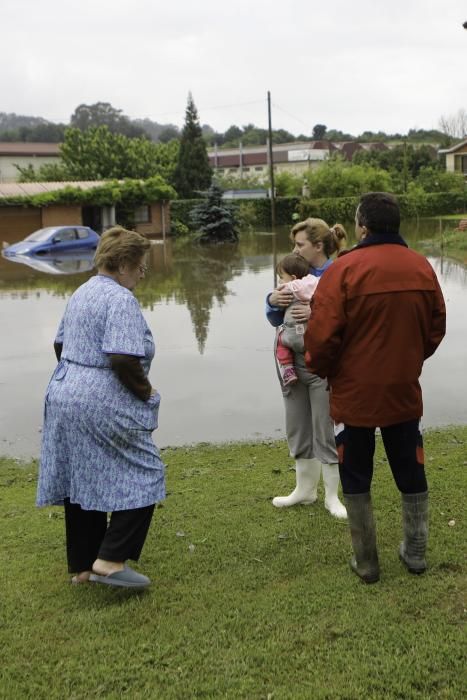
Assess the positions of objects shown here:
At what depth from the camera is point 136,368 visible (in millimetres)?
3441

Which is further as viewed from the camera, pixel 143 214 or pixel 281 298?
pixel 143 214

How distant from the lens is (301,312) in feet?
14.7

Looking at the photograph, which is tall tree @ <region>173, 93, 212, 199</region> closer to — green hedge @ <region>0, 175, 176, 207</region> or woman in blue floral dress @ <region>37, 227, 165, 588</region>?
green hedge @ <region>0, 175, 176, 207</region>

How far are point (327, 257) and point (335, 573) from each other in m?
1.94

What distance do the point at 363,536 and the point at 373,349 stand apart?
95cm

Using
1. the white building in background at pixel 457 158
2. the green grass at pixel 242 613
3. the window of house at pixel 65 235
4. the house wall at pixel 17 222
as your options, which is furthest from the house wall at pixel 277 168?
the green grass at pixel 242 613

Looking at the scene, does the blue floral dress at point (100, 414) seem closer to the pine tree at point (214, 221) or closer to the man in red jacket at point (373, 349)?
the man in red jacket at point (373, 349)

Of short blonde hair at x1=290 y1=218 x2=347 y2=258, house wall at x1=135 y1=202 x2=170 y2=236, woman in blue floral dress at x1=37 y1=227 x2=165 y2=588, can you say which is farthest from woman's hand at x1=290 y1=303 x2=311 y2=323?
house wall at x1=135 y1=202 x2=170 y2=236

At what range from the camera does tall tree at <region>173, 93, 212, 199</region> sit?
2288 inches

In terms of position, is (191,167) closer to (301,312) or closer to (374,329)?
(301,312)

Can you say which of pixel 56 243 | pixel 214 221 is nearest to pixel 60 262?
pixel 56 243

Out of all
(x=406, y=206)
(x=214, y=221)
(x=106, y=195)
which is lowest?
(x=214, y=221)

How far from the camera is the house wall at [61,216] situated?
1511 inches

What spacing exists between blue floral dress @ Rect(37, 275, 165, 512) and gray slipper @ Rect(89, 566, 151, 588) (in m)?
0.36
